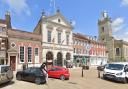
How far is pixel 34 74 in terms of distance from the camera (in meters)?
20.6

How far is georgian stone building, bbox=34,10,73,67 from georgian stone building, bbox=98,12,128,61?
31.3 metres

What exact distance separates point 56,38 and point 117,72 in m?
23.6

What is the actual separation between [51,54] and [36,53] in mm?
4912

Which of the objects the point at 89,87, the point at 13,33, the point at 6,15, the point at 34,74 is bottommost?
the point at 89,87

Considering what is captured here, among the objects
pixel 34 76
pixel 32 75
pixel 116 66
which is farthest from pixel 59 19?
pixel 34 76

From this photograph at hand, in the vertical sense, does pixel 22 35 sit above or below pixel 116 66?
above

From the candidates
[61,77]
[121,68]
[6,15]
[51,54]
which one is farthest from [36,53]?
[121,68]

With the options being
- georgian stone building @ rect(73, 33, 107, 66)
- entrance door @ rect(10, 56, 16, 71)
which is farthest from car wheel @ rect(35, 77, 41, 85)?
georgian stone building @ rect(73, 33, 107, 66)

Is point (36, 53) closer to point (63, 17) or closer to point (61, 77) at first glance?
point (63, 17)

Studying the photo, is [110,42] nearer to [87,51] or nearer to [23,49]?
[87,51]

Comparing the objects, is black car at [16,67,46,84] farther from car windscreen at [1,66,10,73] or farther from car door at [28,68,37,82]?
car windscreen at [1,66,10,73]

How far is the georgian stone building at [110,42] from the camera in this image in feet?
257

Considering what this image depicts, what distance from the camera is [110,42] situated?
7800 centimetres

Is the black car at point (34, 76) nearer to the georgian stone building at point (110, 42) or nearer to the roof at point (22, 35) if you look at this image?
the roof at point (22, 35)
